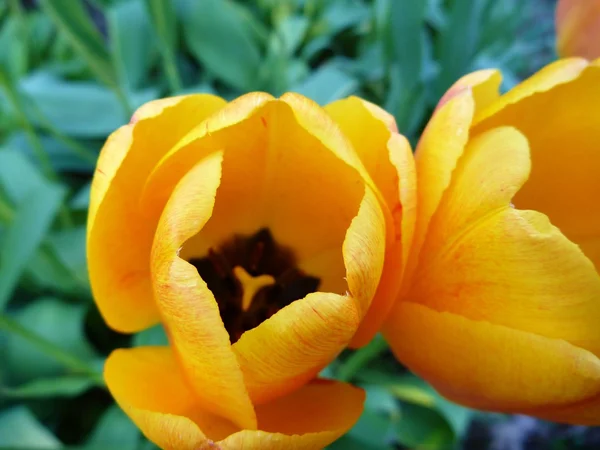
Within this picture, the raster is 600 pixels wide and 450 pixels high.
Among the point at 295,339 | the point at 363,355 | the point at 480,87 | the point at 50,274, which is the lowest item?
the point at 50,274

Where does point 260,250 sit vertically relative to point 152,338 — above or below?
above

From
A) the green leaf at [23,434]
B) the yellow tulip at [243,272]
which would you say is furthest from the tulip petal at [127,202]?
the green leaf at [23,434]

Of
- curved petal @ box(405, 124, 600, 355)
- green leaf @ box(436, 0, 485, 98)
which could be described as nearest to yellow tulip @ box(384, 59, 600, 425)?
curved petal @ box(405, 124, 600, 355)

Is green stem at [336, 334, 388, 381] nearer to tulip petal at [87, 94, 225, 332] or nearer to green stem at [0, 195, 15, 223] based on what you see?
tulip petal at [87, 94, 225, 332]

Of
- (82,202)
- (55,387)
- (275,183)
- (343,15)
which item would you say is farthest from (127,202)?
(343,15)

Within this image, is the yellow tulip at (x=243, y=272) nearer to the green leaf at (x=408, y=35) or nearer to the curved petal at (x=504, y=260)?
the curved petal at (x=504, y=260)

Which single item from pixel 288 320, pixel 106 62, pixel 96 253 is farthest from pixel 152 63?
pixel 288 320

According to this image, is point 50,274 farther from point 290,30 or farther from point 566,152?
point 566,152
